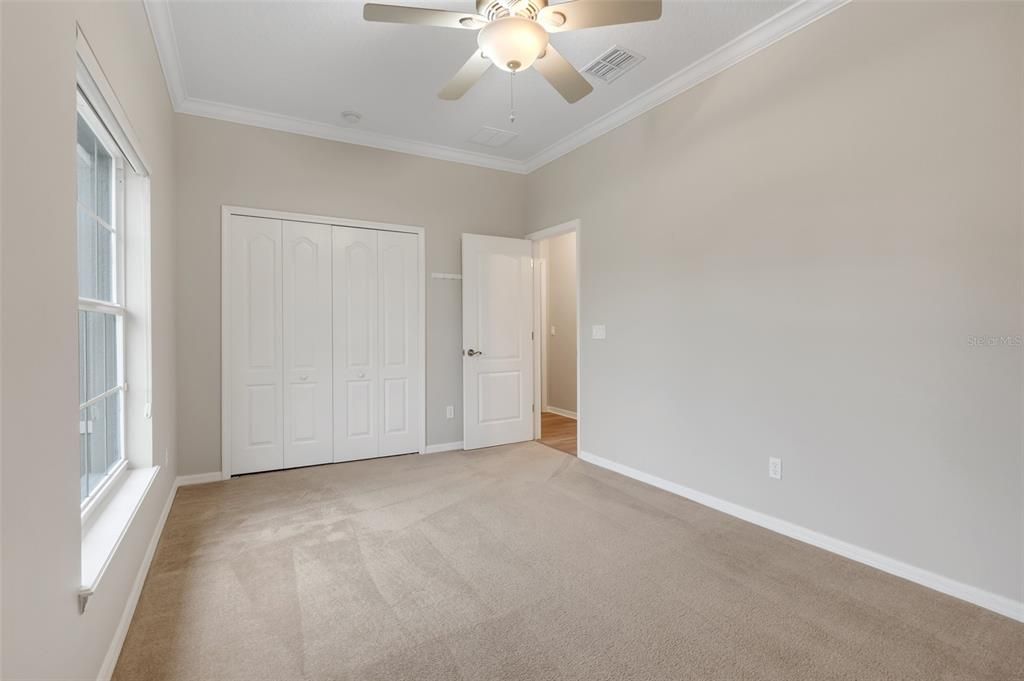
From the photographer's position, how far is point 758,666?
67.5 inches

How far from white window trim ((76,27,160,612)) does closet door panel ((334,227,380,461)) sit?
1706 mm

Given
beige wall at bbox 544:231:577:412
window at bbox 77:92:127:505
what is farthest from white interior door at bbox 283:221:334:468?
beige wall at bbox 544:231:577:412

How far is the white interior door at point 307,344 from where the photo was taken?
4.03 metres

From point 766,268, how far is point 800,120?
801 mm

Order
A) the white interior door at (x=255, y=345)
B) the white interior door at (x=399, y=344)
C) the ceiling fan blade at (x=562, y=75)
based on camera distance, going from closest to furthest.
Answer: the ceiling fan blade at (x=562, y=75), the white interior door at (x=255, y=345), the white interior door at (x=399, y=344)

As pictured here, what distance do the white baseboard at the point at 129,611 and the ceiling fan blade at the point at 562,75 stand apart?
9.17ft

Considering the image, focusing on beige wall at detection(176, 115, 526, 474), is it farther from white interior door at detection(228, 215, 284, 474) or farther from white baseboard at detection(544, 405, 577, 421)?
white baseboard at detection(544, 405, 577, 421)

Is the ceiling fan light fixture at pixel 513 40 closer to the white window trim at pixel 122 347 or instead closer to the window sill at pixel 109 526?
the white window trim at pixel 122 347

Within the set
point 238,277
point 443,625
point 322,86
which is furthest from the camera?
point 238,277

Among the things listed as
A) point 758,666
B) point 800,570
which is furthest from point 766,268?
point 758,666

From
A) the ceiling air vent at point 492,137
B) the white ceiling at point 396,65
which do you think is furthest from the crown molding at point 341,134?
the ceiling air vent at point 492,137

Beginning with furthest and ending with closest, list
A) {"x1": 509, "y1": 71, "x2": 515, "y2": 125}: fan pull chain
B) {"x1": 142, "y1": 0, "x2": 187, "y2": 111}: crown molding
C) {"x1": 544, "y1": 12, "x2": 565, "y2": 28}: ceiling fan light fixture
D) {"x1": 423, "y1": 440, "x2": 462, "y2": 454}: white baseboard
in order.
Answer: {"x1": 423, "y1": 440, "x2": 462, "y2": 454}: white baseboard → {"x1": 509, "y1": 71, "x2": 515, "y2": 125}: fan pull chain → {"x1": 142, "y1": 0, "x2": 187, "y2": 111}: crown molding → {"x1": 544, "y1": 12, "x2": 565, "y2": 28}: ceiling fan light fixture

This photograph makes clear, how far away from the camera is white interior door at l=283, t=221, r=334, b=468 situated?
4.03 m

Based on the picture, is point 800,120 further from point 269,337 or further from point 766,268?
point 269,337
